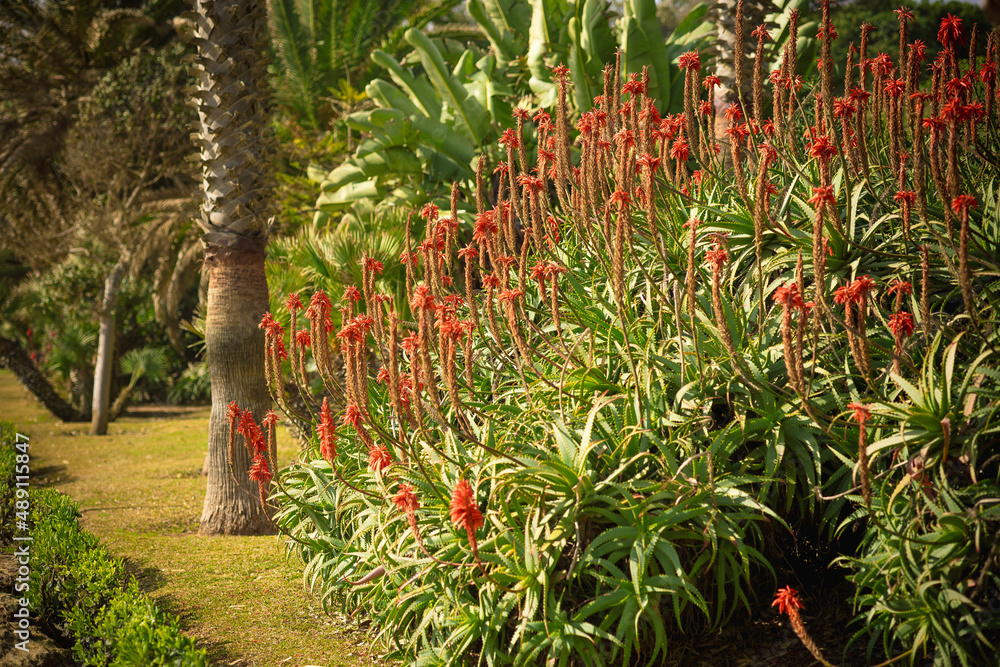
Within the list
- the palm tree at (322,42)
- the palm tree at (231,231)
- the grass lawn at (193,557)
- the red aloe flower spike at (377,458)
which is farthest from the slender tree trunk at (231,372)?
the palm tree at (322,42)

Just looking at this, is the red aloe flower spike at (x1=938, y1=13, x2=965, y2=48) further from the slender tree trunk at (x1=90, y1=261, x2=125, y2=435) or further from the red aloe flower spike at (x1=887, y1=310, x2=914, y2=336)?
the slender tree trunk at (x1=90, y1=261, x2=125, y2=435)

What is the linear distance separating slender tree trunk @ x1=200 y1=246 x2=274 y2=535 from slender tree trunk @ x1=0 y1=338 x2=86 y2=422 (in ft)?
28.3

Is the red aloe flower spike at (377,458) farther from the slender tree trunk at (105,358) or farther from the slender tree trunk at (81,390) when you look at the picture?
the slender tree trunk at (81,390)

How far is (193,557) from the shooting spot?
5.40m

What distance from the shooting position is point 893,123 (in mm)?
3273

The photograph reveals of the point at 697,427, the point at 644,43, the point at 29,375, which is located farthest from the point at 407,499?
the point at 29,375

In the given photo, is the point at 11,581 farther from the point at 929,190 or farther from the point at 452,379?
the point at 929,190

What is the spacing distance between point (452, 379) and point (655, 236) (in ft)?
3.48

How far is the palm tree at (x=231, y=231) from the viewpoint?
608cm

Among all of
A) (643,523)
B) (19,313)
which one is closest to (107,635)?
(643,523)

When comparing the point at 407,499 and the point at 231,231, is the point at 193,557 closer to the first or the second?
the point at 231,231

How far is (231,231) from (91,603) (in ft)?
10.8

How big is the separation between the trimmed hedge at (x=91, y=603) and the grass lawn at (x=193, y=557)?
27 cm

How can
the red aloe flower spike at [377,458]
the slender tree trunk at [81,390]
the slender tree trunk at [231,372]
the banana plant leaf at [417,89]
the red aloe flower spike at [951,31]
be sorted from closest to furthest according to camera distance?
the red aloe flower spike at [377,458] < the red aloe flower spike at [951,31] < the slender tree trunk at [231,372] < the banana plant leaf at [417,89] < the slender tree trunk at [81,390]
